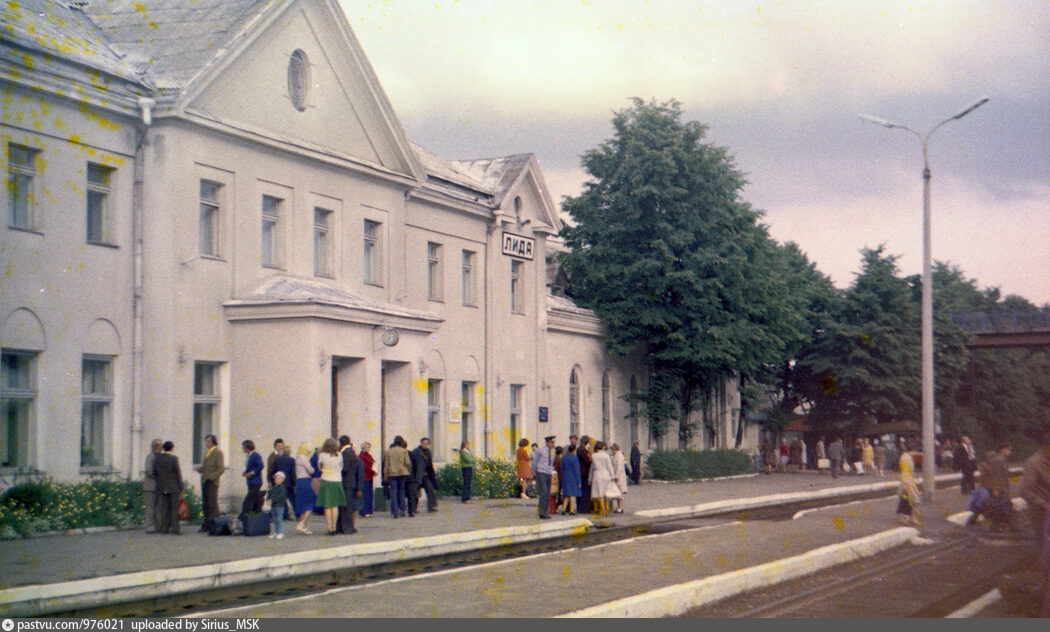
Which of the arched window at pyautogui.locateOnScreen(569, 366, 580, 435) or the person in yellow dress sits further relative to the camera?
the arched window at pyautogui.locateOnScreen(569, 366, 580, 435)

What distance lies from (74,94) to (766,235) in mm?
34203

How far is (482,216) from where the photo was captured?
1499 inches

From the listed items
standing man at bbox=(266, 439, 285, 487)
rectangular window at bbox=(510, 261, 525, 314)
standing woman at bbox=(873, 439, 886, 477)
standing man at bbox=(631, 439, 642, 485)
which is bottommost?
standing woman at bbox=(873, 439, 886, 477)

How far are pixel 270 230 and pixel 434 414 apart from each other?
8.83 meters

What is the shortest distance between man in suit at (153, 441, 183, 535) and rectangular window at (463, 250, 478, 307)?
17.0 meters

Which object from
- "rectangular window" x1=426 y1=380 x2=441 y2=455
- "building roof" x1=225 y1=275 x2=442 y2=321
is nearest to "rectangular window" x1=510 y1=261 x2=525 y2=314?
"rectangular window" x1=426 y1=380 x2=441 y2=455

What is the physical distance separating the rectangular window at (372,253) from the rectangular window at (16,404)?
446 inches

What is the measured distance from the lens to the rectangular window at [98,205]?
23750 mm

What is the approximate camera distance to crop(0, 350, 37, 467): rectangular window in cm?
2147

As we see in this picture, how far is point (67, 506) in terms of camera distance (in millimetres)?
21078

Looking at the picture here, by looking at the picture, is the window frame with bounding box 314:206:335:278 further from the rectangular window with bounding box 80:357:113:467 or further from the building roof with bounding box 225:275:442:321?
the rectangular window with bounding box 80:357:113:467

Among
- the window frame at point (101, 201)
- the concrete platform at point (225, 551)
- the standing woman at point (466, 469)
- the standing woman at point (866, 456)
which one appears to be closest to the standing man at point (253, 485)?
the concrete platform at point (225, 551)

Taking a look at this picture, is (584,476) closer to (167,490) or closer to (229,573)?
(167,490)

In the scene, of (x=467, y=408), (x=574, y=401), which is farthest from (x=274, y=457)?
(x=574, y=401)
